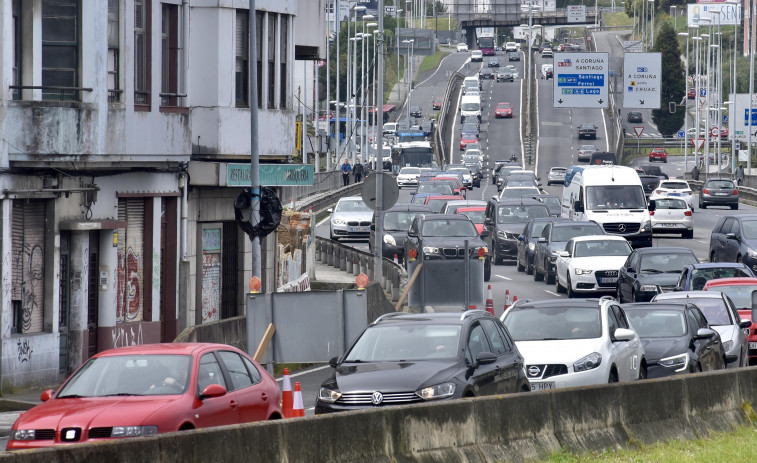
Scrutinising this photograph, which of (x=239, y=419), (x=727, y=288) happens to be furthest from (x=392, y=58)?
(x=239, y=419)

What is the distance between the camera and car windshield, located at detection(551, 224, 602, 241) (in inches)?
1478

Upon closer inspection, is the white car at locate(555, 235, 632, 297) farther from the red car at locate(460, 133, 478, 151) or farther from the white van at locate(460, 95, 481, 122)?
the white van at locate(460, 95, 481, 122)

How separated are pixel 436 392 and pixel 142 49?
588 inches

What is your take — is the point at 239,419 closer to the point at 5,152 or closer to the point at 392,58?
the point at 5,152

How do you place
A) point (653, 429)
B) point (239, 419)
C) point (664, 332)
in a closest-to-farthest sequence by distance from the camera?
point (239, 419), point (653, 429), point (664, 332)

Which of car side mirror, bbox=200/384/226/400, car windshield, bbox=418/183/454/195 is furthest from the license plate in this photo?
car windshield, bbox=418/183/454/195

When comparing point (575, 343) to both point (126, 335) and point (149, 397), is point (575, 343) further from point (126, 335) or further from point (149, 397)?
point (126, 335)

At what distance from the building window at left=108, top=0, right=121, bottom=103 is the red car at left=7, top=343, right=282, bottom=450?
482 inches

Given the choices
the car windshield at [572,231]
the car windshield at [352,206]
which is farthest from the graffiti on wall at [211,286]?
the car windshield at [352,206]

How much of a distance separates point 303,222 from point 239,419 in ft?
79.7

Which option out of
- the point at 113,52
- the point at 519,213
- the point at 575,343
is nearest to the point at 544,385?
the point at 575,343

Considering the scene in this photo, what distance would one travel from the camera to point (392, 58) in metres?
194

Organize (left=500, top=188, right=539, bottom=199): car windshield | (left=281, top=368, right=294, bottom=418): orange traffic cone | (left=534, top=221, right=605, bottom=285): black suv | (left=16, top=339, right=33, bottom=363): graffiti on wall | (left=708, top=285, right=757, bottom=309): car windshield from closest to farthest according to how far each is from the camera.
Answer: (left=281, top=368, right=294, bottom=418): orange traffic cone → (left=16, top=339, right=33, bottom=363): graffiti on wall → (left=708, top=285, right=757, bottom=309): car windshield → (left=534, top=221, right=605, bottom=285): black suv → (left=500, top=188, right=539, bottom=199): car windshield

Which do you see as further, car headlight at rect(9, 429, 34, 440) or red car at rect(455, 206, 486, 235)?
red car at rect(455, 206, 486, 235)
